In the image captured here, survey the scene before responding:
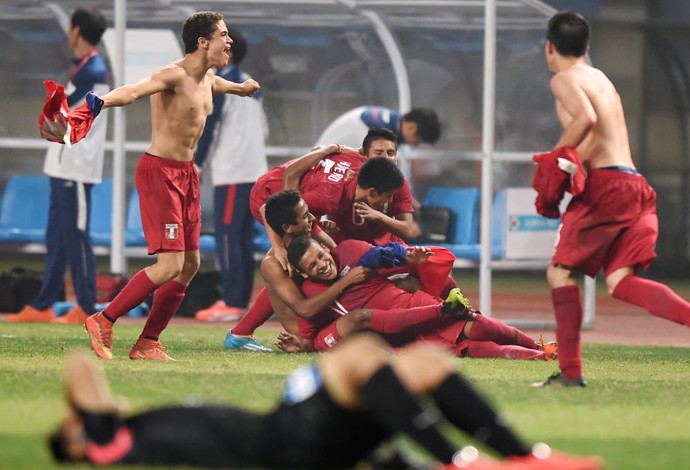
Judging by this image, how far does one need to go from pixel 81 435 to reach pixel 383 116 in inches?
348

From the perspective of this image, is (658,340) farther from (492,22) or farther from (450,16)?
(450,16)

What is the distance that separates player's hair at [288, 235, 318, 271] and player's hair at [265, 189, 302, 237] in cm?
17

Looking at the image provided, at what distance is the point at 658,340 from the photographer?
42.9 feet

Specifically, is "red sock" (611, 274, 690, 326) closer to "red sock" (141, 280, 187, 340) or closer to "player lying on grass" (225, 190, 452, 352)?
"player lying on grass" (225, 190, 452, 352)

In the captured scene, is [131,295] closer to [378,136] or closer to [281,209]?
[281,209]

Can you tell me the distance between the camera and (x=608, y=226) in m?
7.87

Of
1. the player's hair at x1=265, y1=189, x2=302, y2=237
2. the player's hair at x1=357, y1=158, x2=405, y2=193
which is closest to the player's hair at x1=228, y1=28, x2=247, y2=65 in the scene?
the player's hair at x1=357, y1=158, x2=405, y2=193

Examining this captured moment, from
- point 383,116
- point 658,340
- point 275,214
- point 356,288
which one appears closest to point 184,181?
point 275,214

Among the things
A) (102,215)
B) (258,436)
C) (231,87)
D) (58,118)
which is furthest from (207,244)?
(258,436)

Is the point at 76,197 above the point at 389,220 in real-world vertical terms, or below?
below

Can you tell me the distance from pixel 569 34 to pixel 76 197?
20.0 feet

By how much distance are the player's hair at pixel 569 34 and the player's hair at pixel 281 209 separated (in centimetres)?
244

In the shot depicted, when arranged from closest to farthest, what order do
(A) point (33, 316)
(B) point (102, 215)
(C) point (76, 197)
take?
(C) point (76, 197) → (A) point (33, 316) → (B) point (102, 215)

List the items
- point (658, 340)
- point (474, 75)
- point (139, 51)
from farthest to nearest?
1. point (474, 75)
2. point (139, 51)
3. point (658, 340)
